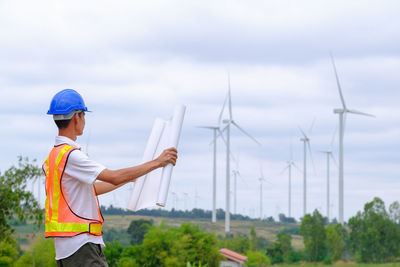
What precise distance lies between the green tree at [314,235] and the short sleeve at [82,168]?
78.3m

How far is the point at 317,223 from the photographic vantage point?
8238cm

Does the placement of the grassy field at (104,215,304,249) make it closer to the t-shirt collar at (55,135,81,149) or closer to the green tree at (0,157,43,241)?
the green tree at (0,157,43,241)

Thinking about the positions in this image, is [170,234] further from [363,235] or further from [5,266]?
[363,235]

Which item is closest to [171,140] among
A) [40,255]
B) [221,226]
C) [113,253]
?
[40,255]

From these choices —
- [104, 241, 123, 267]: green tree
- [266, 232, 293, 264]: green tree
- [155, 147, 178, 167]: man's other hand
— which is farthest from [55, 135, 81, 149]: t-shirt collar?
[266, 232, 293, 264]: green tree

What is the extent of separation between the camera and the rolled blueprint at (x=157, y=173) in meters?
5.11

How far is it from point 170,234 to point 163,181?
118 feet

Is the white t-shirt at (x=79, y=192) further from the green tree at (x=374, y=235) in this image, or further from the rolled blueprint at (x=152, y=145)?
the green tree at (x=374, y=235)

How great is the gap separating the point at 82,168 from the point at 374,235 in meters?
77.5

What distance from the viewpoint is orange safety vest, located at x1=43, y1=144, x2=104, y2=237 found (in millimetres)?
4812

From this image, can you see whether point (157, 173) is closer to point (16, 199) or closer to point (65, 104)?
point (65, 104)

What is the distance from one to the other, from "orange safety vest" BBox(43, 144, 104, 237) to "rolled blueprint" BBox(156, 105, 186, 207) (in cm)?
46

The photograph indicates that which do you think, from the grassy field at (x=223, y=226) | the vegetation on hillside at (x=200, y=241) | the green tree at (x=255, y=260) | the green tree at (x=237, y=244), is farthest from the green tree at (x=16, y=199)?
the grassy field at (x=223, y=226)

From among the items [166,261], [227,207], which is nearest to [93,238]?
[166,261]
